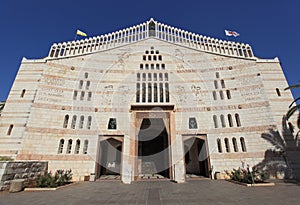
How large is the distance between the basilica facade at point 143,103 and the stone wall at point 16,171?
2573 millimetres

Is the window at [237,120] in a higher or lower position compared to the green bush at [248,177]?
higher

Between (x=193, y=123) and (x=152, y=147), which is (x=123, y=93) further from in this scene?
(x=152, y=147)

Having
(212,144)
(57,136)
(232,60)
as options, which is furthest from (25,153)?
(232,60)

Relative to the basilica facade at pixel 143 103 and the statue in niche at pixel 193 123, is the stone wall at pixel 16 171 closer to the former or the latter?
the basilica facade at pixel 143 103

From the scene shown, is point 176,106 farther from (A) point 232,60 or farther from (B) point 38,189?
(B) point 38,189

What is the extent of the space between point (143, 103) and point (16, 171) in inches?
449

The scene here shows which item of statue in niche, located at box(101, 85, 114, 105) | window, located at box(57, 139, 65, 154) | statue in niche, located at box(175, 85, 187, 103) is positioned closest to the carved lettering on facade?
statue in niche, located at box(101, 85, 114, 105)

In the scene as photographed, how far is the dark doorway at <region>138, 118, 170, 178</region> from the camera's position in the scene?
1950cm

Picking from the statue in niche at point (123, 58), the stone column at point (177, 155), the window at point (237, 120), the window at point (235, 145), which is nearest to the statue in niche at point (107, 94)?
the statue in niche at point (123, 58)

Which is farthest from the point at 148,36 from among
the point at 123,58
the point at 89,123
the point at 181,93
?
the point at 89,123

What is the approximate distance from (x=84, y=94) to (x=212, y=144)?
15.5 meters

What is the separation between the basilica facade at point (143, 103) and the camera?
14492 mm

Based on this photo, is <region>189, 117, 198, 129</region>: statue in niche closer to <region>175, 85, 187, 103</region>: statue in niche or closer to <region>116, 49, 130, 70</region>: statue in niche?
<region>175, 85, 187, 103</region>: statue in niche

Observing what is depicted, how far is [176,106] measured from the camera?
1661cm
